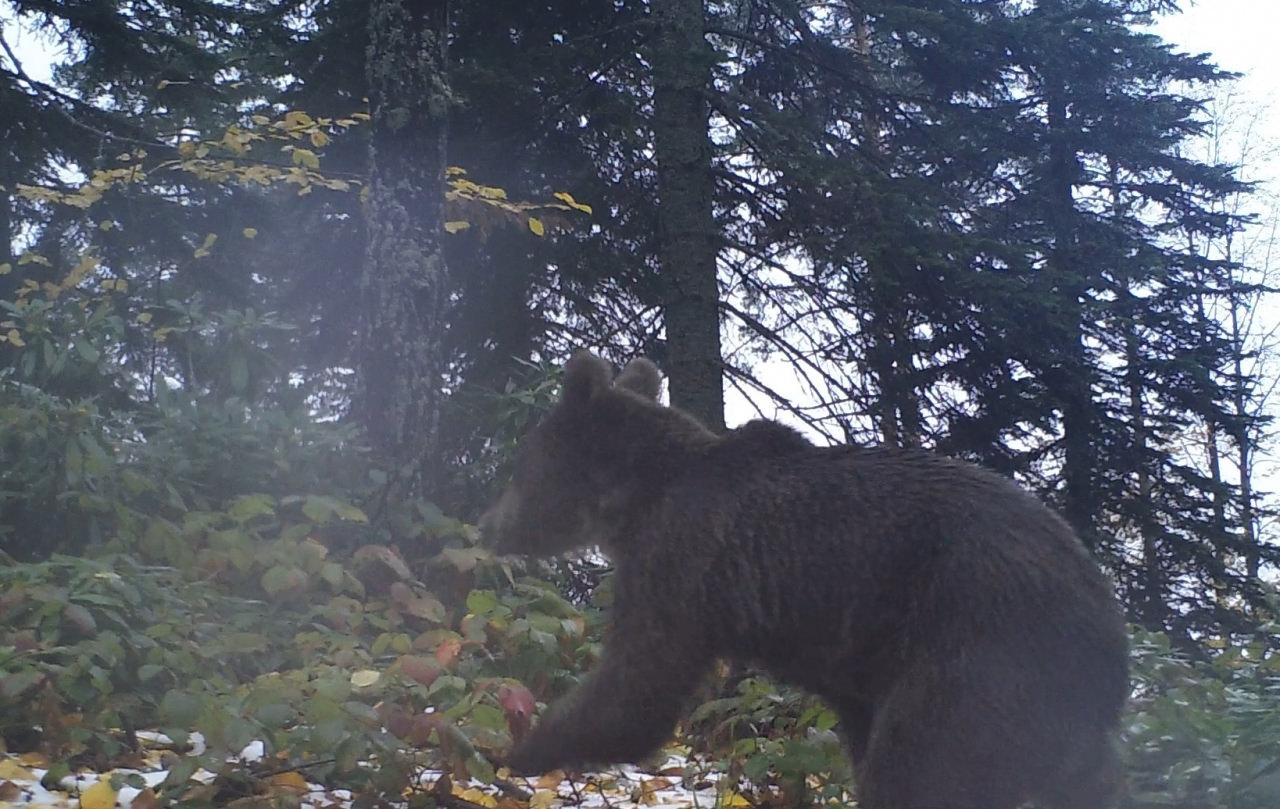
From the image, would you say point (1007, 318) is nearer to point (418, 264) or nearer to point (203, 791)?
point (418, 264)

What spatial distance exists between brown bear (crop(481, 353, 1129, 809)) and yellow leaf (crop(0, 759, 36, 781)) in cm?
160

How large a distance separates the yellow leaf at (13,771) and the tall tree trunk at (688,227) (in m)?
5.77

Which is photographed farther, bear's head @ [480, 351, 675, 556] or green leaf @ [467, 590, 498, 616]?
green leaf @ [467, 590, 498, 616]

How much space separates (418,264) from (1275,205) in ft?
55.3

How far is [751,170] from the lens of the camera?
33.4ft

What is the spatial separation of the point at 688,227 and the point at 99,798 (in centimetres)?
665

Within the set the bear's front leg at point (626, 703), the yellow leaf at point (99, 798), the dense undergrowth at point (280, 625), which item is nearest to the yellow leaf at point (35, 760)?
the dense undergrowth at point (280, 625)

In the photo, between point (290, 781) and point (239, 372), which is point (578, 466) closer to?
point (290, 781)

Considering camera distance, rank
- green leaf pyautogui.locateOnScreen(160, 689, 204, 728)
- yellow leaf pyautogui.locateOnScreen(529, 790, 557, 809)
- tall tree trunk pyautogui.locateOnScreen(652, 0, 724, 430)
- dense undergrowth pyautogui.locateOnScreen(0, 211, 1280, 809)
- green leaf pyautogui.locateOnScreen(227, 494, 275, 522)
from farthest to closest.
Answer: tall tree trunk pyautogui.locateOnScreen(652, 0, 724, 430) → green leaf pyautogui.locateOnScreen(227, 494, 275, 522) → yellow leaf pyautogui.locateOnScreen(529, 790, 557, 809) → dense undergrowth pyautogui.locateOnScreen(0, 211, 1280, 809) → green leaf pyautogui.locateOnScreen(160, 689, 204, 728)

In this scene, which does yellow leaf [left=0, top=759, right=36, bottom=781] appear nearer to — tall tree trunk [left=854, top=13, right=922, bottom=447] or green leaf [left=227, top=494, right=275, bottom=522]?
green leaf [left=227, top=494, right=275, bottom=522]

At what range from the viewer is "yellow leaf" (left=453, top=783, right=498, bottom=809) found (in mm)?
4160

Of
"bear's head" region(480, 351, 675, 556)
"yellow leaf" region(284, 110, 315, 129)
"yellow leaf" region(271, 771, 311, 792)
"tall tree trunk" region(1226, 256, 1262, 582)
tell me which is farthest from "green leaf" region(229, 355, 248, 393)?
"tall tree trunk" region(1226, 256, 1262, 582)

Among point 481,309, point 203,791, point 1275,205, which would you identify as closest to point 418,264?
point 481,309

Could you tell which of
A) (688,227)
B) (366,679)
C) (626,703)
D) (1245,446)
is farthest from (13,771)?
(1245,446)
